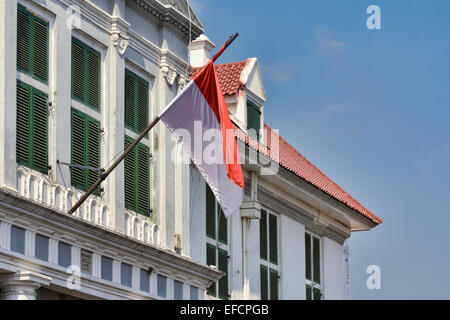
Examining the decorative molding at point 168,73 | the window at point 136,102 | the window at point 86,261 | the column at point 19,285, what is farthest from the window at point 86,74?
the column at point 19,285

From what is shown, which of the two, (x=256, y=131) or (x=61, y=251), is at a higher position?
(x=256, y=131)

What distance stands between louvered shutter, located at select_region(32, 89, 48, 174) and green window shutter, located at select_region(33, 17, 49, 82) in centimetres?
36

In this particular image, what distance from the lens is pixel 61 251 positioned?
20.4 metres

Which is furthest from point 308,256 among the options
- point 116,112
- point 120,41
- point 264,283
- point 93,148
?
point 93,148

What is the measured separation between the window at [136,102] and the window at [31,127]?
2836 millimetres

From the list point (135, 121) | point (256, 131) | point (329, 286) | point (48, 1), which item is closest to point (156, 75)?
point (135, 121)

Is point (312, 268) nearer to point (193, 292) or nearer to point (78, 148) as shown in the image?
point (193, 292)

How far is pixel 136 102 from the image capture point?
77.7 ft

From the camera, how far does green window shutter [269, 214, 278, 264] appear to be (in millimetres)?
29719

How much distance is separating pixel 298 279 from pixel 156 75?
8508 millimetres

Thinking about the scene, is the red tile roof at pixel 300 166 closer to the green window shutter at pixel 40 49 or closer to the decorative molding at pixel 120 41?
the decorative molding at pixel 120 41

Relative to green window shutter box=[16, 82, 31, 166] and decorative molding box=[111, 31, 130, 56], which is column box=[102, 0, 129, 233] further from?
green window shutter box=[16, 82, 31, 166]

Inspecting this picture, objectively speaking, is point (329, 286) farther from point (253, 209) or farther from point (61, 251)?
point (61, 251)

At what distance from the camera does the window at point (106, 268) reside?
850 inches
